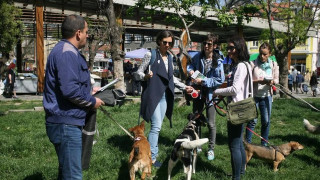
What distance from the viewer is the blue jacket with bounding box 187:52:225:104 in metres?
5.04

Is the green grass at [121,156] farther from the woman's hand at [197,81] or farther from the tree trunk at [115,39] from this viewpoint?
the tree trunk at [115,39]

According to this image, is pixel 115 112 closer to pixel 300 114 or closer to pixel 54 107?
pixel 300 114

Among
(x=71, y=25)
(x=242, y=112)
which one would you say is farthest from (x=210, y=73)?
(x=71, y=25)

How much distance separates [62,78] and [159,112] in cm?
235

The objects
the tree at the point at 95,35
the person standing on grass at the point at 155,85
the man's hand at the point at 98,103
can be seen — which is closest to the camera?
the man's hand at the point at 98,103

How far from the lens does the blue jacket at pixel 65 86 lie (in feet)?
8.75

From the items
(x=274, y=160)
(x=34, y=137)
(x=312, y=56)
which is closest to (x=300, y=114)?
(x=274, y=160)

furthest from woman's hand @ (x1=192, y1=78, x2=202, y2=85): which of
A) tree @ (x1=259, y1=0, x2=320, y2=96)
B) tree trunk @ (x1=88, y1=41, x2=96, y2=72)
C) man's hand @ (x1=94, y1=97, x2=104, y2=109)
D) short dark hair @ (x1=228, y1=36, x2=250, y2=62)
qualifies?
tree trunk @ (x1=88, y1=41, x2=96, y2=72)

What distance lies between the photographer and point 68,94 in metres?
2.67

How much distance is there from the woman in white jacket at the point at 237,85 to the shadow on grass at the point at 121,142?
2256 mm

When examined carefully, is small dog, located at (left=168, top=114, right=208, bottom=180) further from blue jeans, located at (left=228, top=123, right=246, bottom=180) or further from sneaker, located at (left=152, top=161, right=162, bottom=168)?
sneaker, located at (left=152, top=161, right=162, bottom=168)

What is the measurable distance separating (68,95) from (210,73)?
3035mm

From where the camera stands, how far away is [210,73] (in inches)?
205

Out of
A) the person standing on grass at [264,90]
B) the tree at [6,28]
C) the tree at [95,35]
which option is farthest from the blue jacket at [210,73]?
the tree at [95,35]
